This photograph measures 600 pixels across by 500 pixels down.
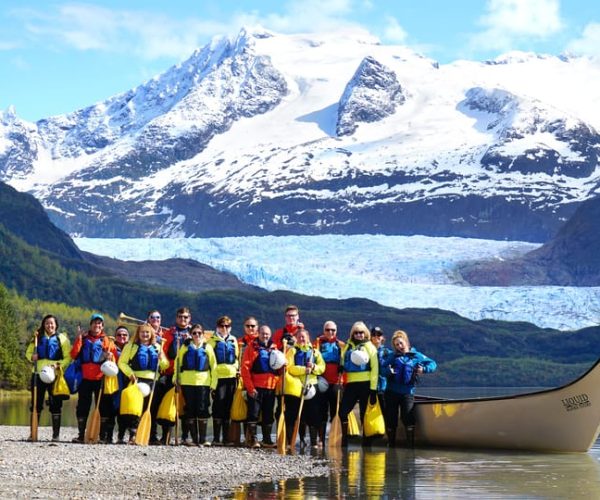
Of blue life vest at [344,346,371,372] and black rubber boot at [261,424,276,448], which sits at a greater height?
blue life vest at [344,346,371,372]

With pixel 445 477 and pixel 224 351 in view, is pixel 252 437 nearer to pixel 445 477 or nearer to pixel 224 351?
pixel 224 351

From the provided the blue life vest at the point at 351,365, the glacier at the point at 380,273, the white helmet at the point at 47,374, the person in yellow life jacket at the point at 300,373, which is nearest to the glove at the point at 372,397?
the blue life vest at the point at 351,365

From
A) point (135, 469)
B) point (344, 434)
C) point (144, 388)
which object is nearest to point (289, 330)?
point (344, 434)

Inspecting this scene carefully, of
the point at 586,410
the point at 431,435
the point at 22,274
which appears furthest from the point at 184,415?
the point at 22,274

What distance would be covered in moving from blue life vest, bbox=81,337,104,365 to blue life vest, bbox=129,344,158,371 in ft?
2.36

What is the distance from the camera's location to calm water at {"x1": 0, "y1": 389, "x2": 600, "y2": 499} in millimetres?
20391

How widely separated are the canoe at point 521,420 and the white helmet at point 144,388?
5743 mm

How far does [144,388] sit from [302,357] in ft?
10.0

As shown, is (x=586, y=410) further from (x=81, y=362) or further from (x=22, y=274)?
(x=22, y=274)

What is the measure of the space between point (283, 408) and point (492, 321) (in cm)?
17376

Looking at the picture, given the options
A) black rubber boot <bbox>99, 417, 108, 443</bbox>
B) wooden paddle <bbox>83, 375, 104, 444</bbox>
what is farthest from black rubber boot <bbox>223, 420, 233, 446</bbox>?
wooden paddle <bbox>83, 375, 104, 444</bbox>

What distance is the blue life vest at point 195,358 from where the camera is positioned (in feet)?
85.1

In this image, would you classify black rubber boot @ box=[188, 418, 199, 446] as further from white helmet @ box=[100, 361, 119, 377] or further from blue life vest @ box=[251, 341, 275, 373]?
white helmet @ box=[100, 361, 119, 377]

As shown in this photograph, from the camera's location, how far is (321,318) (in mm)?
189125
